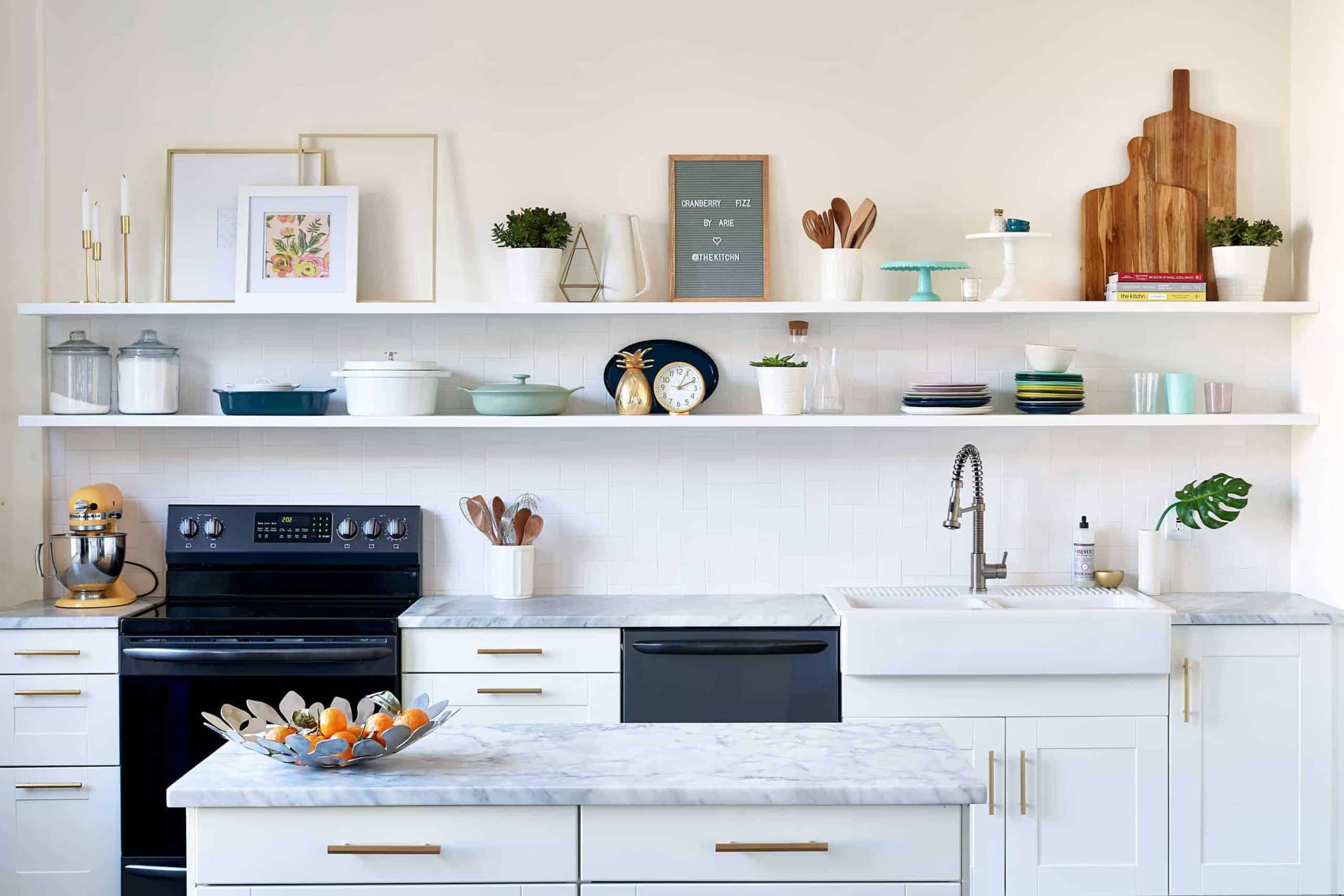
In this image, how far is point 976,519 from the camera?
3725mm

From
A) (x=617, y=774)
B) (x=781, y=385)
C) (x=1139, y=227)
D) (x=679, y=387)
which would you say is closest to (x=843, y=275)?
(x=781, y=385)

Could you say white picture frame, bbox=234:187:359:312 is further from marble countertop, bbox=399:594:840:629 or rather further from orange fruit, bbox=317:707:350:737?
orange fruit, bbox=317:707:350:737

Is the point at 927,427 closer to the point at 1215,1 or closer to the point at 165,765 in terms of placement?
the point at 1215,1

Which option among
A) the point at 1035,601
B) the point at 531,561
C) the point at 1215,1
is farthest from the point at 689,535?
the point at 1215,1

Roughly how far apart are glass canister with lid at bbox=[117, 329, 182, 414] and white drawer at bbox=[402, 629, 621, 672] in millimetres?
1143

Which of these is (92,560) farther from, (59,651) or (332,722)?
(332,722)

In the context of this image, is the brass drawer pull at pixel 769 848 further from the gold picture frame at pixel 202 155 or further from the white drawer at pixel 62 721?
A: the gold picture frame at pixel 202 155

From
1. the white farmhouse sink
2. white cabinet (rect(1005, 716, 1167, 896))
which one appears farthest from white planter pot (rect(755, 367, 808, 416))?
white cabinet (rect(1005, 716, 1167, 896))

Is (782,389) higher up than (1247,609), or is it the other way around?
(782,389)

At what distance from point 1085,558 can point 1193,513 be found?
1.26 feet

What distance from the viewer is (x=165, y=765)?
131 inches

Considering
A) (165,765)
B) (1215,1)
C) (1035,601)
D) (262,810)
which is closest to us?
(262,810)

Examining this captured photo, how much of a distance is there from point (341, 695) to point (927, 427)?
6.81 feet

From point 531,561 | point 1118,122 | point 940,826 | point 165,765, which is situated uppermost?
point 1118,122
